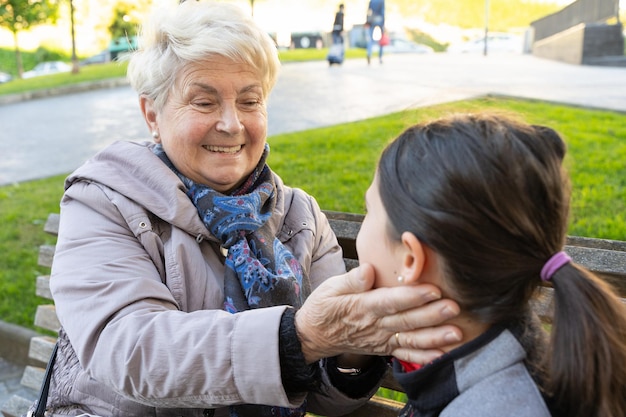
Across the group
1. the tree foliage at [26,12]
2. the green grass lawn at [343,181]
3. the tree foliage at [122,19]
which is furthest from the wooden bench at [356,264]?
the tree foliage at [122,19]

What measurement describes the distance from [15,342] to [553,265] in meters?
4.04

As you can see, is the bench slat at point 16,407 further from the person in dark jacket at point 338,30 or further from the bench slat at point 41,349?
the person in dark jacket at point 338,30

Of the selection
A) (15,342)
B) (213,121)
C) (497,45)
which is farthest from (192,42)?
(497,45)

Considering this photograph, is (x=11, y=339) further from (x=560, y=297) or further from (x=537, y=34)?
(x=537, y=34)

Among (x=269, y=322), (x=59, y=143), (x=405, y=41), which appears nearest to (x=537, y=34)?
(x=405, y=41)

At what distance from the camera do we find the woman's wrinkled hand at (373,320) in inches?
60.9

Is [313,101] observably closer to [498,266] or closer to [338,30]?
[338,30]

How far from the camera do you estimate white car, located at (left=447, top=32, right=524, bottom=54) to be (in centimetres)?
2845

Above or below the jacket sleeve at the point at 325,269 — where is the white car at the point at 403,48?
above

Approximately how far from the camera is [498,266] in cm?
149

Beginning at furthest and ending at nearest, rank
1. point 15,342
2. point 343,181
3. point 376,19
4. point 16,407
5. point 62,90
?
point 376,19
point 62,90
point 343,181
point 15,342
point 16,407

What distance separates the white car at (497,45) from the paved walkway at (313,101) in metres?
10.4

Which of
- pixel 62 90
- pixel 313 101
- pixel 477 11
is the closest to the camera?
pixel 313 101

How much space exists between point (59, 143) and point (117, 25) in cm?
2075
